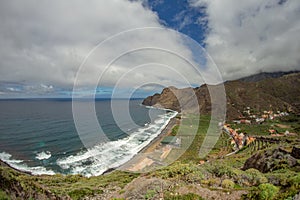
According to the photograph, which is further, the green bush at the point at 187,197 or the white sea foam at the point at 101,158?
the white sea foam at the point at 101,158

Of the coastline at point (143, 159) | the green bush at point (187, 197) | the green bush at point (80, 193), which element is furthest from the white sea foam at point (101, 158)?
the green bush at point (187, 197)

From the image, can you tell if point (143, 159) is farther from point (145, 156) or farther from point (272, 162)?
point (272, 162)

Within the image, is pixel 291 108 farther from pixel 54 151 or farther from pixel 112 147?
pixel 54 151

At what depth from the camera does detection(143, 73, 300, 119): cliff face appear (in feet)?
393

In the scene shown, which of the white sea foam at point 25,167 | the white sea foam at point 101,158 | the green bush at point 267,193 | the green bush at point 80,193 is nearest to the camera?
the green bush at point 267,193

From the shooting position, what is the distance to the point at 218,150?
4778 cm

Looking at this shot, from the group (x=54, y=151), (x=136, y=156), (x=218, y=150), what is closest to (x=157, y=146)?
(x=136, y=156)

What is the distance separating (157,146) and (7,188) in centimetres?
3934

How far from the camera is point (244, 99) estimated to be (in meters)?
139

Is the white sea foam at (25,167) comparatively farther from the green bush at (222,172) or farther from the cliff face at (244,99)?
the cliff face at (244,99)

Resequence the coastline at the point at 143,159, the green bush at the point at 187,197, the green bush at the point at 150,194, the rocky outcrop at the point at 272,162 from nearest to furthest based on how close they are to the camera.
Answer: the green bush at the point at 187,197, the green bush at the point at 150,194, the rocky outcrop at the point at 272,162, the coastline at the point at 143,159

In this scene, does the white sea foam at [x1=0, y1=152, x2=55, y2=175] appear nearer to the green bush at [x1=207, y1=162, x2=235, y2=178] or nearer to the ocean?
the ocean

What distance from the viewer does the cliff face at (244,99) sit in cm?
11994

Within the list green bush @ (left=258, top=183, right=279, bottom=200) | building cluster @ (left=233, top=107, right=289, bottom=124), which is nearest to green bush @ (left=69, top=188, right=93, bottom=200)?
green bush @ (left=258, top=183, right=279, bottom=200)
